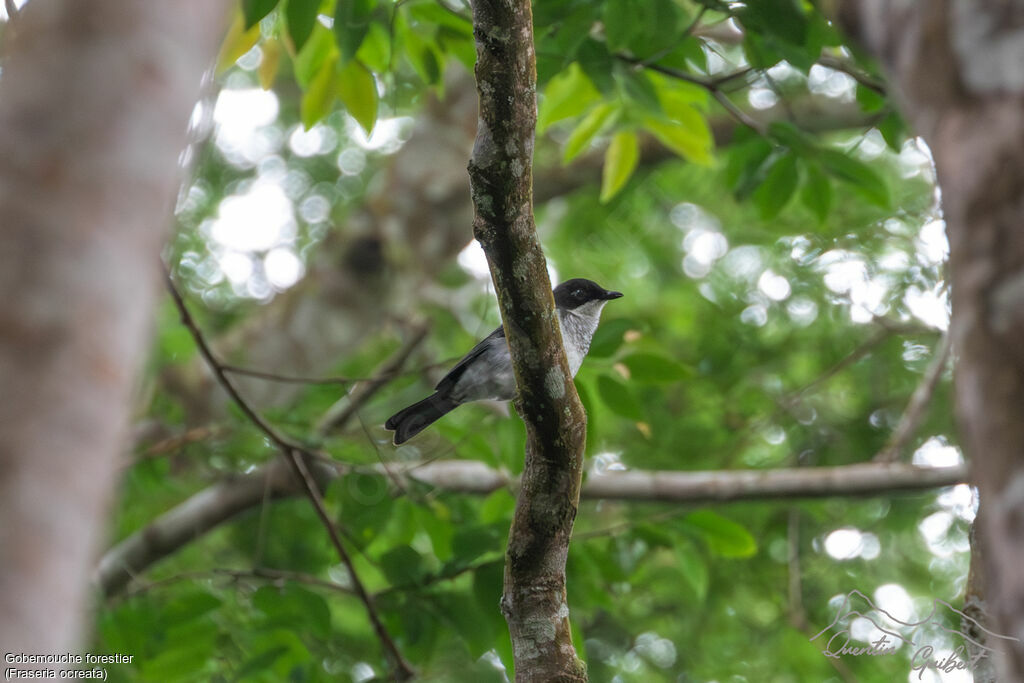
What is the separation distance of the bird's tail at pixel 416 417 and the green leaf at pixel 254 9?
2707mm

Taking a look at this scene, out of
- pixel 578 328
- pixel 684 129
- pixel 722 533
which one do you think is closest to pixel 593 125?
pixel 684 129

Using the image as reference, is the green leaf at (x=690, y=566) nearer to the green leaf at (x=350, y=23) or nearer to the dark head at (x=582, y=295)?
the dark head at (x=582, y=295)

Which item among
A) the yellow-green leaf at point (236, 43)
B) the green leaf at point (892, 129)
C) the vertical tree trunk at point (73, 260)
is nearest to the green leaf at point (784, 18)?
the green leaf at point (892, 129)

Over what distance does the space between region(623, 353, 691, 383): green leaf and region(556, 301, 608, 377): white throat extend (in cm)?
31

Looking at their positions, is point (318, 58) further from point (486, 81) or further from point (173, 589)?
point (173, 589)

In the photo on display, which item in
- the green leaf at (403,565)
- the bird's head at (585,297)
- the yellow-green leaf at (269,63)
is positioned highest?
the yellow-green leaf at (269,63)

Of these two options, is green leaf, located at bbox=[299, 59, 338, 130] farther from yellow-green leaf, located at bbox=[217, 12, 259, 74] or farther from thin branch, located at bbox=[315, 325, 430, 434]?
thin branch, located at bbox=[315, 325, 430, 434]

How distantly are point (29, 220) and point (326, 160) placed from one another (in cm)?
1072

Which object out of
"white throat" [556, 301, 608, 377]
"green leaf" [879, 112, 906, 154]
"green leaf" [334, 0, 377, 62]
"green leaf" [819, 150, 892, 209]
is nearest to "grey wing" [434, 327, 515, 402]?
"white throat" [556, 301, 608, 377]

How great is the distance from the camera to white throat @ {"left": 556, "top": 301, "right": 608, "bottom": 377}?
204 inches

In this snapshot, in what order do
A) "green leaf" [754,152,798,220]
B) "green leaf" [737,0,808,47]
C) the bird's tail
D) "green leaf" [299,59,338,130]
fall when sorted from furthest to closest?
the bird's tail → "green leaf" [754,152,798,220] → "green leaf" [299,59,338,130] → "green leaf" [737,0,808,47]

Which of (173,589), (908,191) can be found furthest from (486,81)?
(908,191)

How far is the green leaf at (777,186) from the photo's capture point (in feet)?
15.6

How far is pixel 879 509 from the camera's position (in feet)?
25.0
